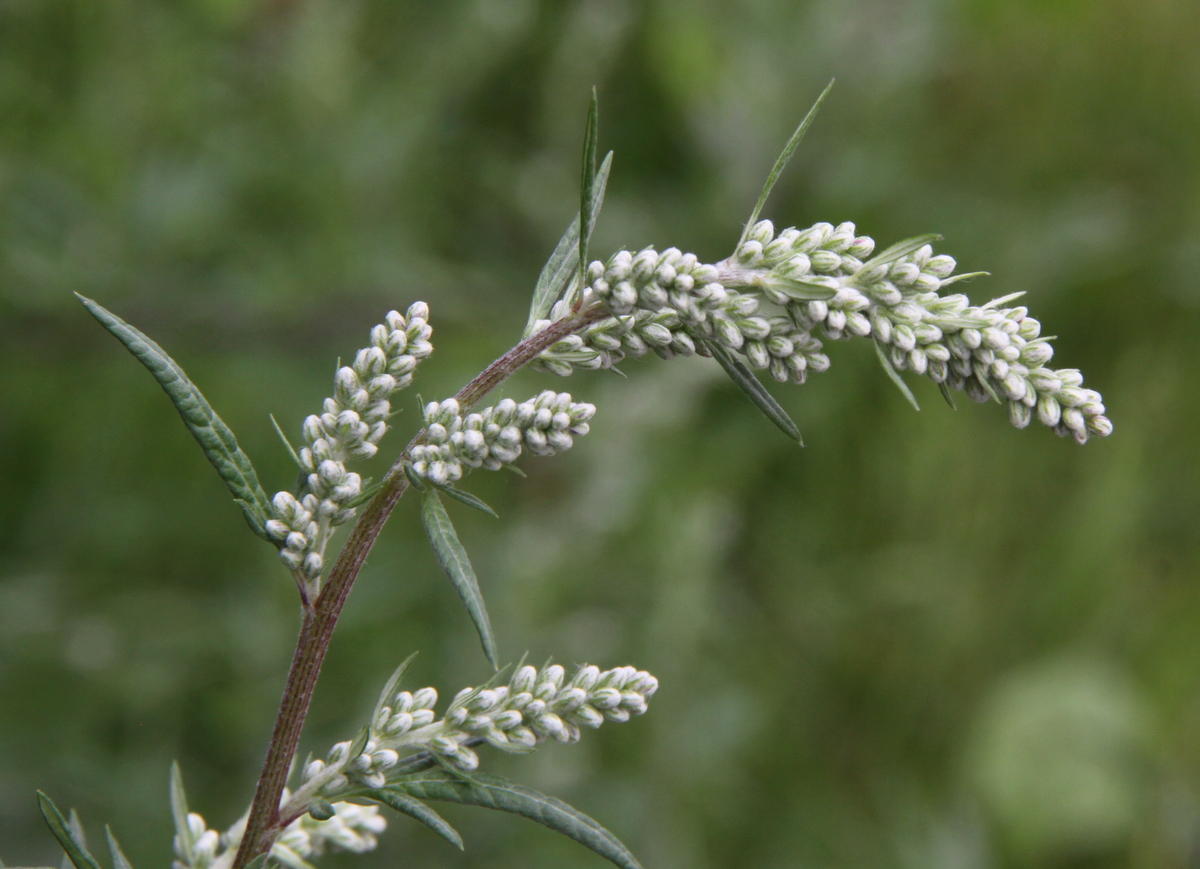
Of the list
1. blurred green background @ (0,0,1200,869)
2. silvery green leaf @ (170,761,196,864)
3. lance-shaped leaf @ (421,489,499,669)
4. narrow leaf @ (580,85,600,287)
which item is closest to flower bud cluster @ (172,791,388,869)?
silvery green leaf @ (170,761,196,864)

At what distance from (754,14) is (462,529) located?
2832 mm

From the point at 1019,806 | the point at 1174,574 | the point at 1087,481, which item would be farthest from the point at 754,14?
the point at 1019,806

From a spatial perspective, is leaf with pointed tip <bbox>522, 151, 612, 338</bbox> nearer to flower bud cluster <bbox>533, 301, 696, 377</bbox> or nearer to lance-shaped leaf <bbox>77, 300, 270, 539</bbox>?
flower bud cluster <bbox>533, 301, 696, 377</bbox>

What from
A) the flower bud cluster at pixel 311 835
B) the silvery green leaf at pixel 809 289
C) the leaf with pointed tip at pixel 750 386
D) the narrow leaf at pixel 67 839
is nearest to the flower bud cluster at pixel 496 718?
the flower bud cluster at pixel 311 835

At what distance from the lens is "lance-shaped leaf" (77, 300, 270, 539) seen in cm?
114

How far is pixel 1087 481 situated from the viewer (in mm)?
4836

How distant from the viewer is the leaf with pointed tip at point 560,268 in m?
1.27

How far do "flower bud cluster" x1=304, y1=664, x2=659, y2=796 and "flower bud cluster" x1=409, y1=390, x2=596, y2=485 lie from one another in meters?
0.26

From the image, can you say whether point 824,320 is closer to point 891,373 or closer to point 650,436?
point 891,373

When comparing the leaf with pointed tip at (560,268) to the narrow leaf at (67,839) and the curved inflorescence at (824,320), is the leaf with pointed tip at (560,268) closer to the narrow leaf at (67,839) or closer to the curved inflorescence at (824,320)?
the curved inflorescence at (824,320)

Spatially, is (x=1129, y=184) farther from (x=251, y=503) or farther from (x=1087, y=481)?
(x=251, y=503)

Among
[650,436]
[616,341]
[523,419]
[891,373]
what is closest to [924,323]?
[891,373]

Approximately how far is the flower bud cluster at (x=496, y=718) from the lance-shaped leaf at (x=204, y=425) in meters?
0.28

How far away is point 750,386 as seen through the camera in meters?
1.23
